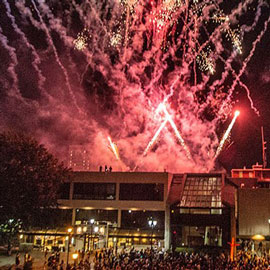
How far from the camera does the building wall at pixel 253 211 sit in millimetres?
39406

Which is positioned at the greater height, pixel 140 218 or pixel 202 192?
pixel 202 192

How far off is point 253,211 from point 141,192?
12.9 m

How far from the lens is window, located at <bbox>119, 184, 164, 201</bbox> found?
43713 millimetres

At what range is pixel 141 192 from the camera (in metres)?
44.4

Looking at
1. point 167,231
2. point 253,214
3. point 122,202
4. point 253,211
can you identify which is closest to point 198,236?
point 167,231

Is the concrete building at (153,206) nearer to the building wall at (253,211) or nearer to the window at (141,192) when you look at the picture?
the window at (141,192)

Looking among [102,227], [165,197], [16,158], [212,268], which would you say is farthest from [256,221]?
[16,158]

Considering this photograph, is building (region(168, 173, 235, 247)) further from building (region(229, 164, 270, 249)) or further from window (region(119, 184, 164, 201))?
building (region(229, 164, 270, 249))

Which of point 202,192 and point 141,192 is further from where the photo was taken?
point 141,192

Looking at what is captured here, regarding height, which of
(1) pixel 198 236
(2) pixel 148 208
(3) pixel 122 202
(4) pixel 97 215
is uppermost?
(3) pixel 122 202

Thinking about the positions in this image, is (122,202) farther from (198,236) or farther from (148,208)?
(198,236)

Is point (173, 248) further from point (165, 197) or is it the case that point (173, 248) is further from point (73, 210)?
point (73, 210)

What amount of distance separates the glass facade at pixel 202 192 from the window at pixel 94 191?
9.10 meters

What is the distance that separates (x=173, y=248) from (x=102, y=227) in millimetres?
7606
